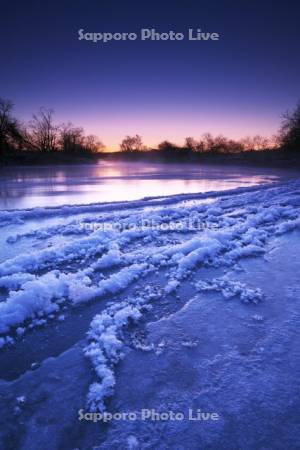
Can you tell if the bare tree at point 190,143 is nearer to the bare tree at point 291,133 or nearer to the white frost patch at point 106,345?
the bare tree at point 291,133

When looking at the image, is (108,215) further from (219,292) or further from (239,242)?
(219,292)

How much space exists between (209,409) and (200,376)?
279 mm

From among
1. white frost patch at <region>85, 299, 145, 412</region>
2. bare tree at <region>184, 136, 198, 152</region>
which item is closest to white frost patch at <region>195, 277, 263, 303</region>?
white frost patch at <region>85, 299, 145, 412</region>

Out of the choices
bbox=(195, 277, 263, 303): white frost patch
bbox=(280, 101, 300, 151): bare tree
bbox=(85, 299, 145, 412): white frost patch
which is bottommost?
bbox=(85, 299, 145, 412): white frost patch

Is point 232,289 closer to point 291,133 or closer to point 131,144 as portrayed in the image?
point 291,133

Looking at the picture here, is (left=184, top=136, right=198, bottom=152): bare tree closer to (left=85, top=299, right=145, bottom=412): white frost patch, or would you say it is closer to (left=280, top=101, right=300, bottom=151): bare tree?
(left=280, top=101, right=300, bottom=151): bare tree

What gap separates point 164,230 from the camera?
6148 mm

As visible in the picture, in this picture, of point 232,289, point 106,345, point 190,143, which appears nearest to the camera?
point 106,345

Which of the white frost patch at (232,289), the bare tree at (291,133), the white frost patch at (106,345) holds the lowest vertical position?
the white frost patch at (106,345)

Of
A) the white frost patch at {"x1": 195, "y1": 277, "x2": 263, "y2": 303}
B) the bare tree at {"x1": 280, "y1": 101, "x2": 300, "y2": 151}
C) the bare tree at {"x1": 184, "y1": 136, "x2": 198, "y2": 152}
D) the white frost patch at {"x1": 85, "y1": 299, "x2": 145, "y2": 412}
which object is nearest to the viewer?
the white frost patch at {"x1": 85, "y1": 299, "x2": 145, "y2": 412}

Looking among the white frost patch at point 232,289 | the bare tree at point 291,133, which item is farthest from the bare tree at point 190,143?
the white frost patch at point 232,289

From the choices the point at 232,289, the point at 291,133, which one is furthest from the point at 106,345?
the point at 291,133

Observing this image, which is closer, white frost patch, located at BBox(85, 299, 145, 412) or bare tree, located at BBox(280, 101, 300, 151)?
white frost patch, located at BBox(85, 299, 145, 412)

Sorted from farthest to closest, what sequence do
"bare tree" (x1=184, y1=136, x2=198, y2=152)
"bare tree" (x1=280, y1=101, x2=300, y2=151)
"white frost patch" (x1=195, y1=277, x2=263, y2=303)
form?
"bare tree" (x1=184, y1=136, x2=198, y2=152) < "bare tree" (x1=280, y1=101, x2=300, y2=151) < "white frost patch" (x1=195, y1=277, x2=263, y2=303)
